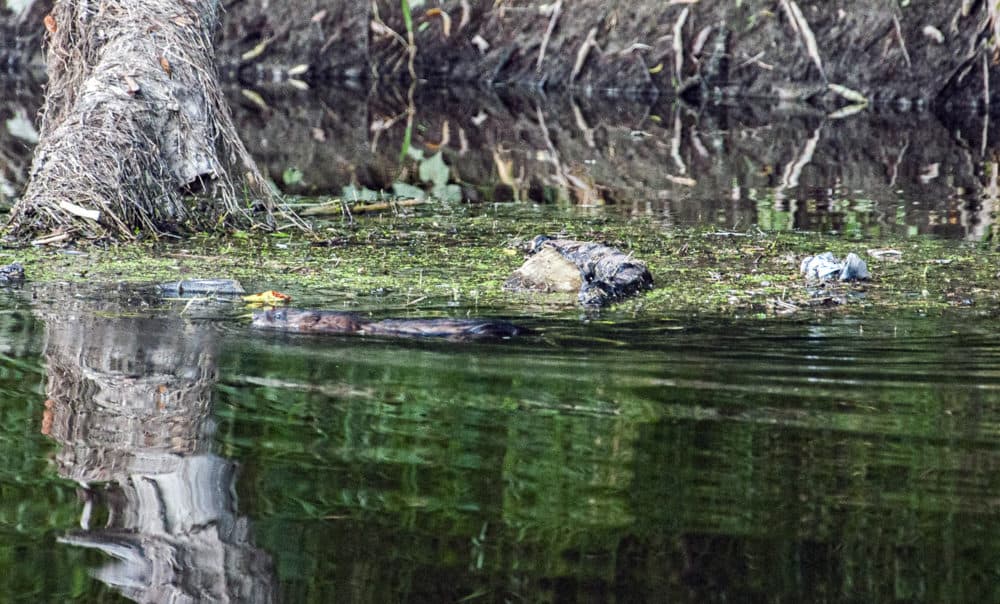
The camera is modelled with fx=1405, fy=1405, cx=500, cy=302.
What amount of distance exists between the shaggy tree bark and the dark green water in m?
2.75

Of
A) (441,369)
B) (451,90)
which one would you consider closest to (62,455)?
(441,369)

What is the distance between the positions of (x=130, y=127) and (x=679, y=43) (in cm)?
1394

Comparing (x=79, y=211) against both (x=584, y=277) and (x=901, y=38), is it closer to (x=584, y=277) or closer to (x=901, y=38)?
(x=584, y=277)

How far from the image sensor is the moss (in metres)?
5.91

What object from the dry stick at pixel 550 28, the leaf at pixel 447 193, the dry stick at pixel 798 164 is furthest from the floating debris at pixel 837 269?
the dry stick at pixel 550 28

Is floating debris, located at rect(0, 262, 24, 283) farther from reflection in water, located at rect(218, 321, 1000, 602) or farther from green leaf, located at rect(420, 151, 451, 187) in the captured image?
green leaf, located at rect(420, 151, 451, 187)

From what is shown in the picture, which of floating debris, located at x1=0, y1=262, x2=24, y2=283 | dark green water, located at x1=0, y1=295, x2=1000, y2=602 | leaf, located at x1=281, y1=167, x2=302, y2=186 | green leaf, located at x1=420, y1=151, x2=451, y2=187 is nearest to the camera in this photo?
dark green water, located at x1=0, y1=295, x2=1000, y2=602

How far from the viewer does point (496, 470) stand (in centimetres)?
336

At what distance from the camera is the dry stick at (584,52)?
21234 millimetres

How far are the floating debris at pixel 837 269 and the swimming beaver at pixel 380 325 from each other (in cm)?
196

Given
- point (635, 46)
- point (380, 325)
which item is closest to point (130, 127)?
point (380, 325)

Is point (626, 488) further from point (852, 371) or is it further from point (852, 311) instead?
point (852, 311)

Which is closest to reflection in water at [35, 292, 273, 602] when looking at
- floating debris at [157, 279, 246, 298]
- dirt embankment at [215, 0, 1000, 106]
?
floating debris at [157, 279, 246, 298]

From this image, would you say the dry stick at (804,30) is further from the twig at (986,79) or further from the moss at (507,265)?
the moss at (507,265)
